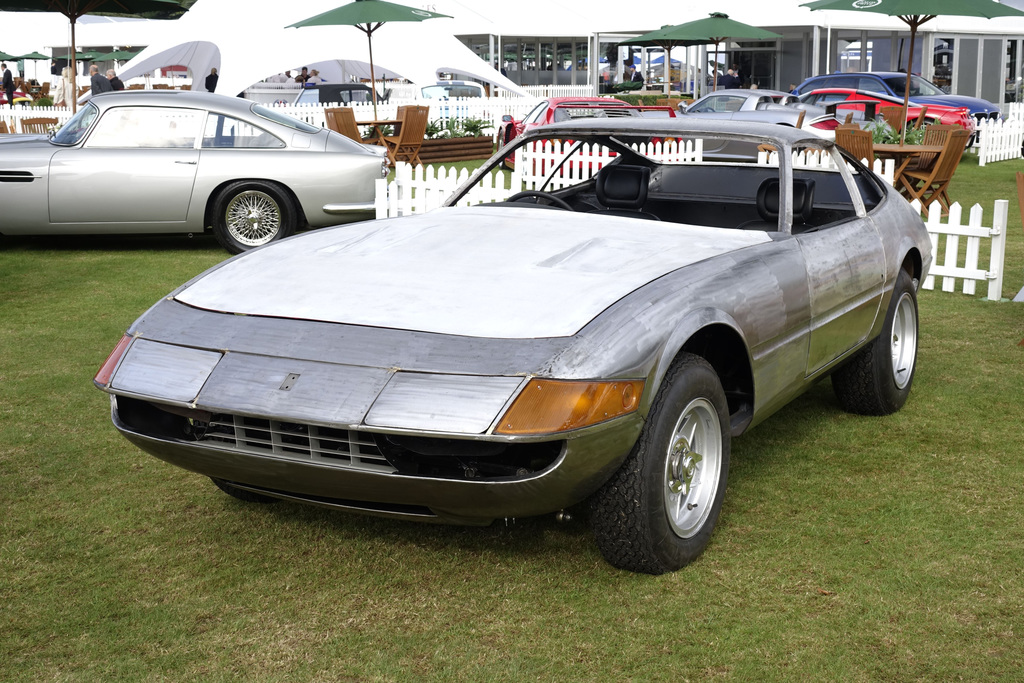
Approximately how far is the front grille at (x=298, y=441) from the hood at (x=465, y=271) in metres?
0.35

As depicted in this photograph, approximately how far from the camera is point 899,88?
23.2 metres

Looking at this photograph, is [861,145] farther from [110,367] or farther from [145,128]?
[110,367]

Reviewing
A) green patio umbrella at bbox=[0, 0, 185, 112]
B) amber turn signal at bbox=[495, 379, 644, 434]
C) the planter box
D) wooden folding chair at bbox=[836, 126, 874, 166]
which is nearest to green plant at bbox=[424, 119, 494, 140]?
the planter box

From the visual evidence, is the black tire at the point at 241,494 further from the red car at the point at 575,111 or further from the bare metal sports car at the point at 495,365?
the red car at the point at 575,111

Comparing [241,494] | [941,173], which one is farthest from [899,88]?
[241,494]

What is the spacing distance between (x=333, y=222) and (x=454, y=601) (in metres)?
7.71

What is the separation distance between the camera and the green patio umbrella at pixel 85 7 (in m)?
14.2

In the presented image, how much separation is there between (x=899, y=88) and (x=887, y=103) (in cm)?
350

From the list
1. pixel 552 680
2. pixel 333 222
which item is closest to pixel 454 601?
pixel 552 680

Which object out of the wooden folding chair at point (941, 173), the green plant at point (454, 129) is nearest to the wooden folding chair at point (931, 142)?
the wooden folding chair at point (941, 173)

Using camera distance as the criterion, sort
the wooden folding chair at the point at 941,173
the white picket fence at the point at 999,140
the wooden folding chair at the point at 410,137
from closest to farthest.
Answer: the wooden folding chair at the point at 941,173
the wooden folding chair at the point at 410,137
the white picket fence at the point at 999,140

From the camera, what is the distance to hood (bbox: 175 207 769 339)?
334cm

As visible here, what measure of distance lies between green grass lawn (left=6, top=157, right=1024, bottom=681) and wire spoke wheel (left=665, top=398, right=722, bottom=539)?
18cm

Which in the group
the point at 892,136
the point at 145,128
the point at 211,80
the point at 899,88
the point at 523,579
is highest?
the point at 211,80
